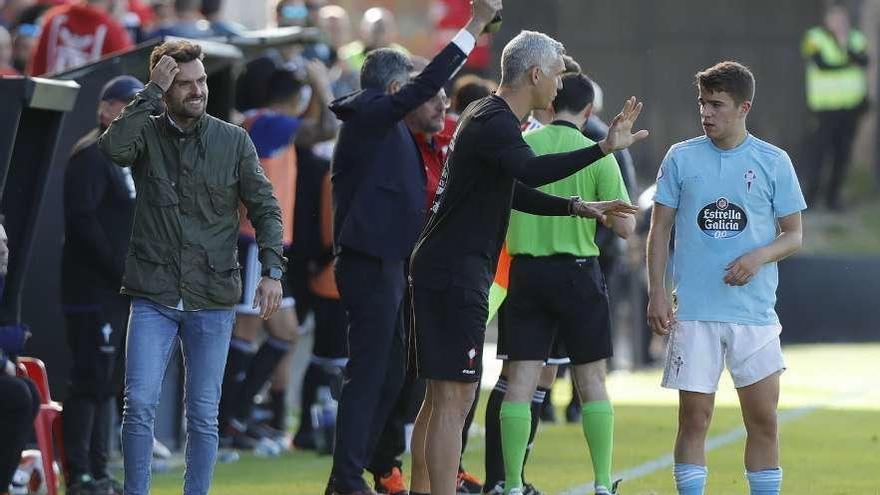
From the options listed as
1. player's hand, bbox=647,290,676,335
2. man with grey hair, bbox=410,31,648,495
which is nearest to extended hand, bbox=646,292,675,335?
player's hand, bbox=647,290,676,335

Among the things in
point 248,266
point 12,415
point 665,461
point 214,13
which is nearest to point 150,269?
point 12,415

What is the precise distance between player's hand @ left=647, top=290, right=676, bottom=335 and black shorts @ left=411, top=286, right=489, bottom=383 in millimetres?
694

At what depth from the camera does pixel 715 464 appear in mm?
10930

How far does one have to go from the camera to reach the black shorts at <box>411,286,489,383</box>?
311 inches

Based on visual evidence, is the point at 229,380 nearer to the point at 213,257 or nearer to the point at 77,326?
the point at 77,326

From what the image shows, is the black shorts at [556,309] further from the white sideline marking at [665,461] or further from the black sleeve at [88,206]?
the black sleeve at [88,206]

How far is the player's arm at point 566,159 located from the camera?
24.4ft

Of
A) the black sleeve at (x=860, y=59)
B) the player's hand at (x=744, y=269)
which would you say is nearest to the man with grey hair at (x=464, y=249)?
the player's hand at (x=744, y=269)

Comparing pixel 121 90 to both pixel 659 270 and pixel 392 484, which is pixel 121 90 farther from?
pixel 659 270

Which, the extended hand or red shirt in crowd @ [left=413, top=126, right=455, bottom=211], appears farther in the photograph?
red shirt in crowd @ [left=413, top=126, right=455, bottom=211]

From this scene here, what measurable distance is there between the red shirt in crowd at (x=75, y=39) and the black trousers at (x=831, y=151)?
11232 millimetres

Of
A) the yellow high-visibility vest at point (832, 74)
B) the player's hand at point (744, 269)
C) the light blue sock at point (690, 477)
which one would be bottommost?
the light blue sock at point (690, 477)

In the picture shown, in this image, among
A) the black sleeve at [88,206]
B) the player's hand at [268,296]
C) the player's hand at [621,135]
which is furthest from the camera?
the black sleeve at [88,206]

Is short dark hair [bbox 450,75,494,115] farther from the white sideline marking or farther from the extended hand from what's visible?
the extended hand
